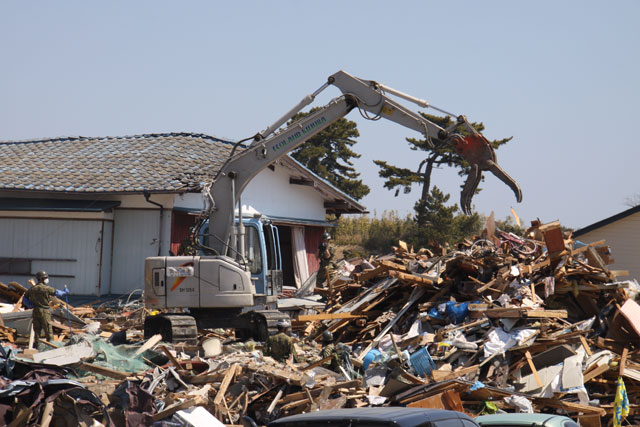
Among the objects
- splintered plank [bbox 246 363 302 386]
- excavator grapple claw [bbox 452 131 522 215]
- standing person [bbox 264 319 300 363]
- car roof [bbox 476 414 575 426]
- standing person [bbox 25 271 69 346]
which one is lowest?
car roof [bbox 476 414 575 426]

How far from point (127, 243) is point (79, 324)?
5003 mm

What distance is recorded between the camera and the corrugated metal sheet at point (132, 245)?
21.8m

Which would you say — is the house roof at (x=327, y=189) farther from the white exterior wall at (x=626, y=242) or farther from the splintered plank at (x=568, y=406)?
the splintered plank at (x=568, y=406)

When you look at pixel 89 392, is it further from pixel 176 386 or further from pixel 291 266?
pixel 291 266

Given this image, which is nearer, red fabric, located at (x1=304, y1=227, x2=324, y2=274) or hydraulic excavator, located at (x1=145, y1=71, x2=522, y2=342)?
hydraulic excavator, located at (x1=145, y1=71, x2=522, y2=342)

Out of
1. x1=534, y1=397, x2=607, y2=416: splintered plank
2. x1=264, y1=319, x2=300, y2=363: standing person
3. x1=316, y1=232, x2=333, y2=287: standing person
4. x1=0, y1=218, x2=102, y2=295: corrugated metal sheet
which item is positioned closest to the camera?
x1=534, y1=397, x2=607, y2=416: splintered plank

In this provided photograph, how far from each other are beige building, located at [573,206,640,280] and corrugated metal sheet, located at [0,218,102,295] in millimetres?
17774

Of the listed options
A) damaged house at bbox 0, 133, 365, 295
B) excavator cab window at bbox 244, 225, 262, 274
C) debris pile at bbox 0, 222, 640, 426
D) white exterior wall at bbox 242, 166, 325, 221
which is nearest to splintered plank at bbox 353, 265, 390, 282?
debris pile at bbox 0, 222, 640, 426

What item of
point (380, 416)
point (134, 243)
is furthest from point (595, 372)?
point (134, 243)

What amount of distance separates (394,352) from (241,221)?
4.30 meters

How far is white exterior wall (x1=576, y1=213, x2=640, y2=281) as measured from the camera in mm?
27469

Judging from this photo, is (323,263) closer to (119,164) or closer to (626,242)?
(119,164)

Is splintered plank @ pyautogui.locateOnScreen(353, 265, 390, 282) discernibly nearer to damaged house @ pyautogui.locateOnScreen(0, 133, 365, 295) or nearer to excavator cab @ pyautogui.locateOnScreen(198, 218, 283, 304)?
excavator cab @ pyautogui.locateOnScreen(198, 218, 283, 304)

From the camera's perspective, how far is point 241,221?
618 inches
